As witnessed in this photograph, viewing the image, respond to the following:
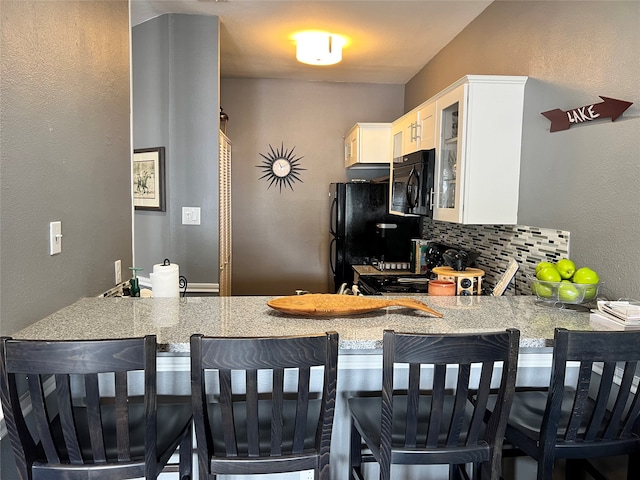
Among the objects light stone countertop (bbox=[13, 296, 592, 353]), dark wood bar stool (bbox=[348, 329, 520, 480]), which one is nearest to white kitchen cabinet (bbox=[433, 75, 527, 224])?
light stone countertop (bbox=[13, 296, 592, 353])

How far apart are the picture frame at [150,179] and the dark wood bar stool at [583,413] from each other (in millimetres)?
2722

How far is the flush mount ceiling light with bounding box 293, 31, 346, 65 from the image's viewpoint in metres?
3.50

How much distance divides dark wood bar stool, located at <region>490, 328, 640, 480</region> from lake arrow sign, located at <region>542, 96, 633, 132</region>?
101 centimetres

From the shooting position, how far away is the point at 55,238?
1.64 meters

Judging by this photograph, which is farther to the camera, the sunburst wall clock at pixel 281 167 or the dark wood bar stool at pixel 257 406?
the sunburst wall clock at pixel 281 167

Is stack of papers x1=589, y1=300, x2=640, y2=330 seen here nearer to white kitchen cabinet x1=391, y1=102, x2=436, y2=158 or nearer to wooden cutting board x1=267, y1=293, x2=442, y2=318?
wooden cutting board x1=267, y1=293, x2=442, y2=318

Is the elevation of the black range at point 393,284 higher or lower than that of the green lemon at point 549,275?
lower

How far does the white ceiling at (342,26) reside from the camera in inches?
119

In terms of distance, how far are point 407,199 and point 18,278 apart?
2.50 m

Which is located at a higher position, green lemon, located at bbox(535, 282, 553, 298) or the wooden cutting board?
green lemon, located at bbox(535, 282, 553, 298)

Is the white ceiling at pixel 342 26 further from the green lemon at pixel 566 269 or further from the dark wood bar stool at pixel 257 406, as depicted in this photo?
the dark wood bar stool at pixel 257 406

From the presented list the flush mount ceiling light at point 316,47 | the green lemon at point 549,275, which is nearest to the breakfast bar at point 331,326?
the green lemon at point 549,275

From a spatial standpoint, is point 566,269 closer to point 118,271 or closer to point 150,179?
point 118,271

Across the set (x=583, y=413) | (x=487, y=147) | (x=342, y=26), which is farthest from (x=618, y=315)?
(x=342, y=26)
